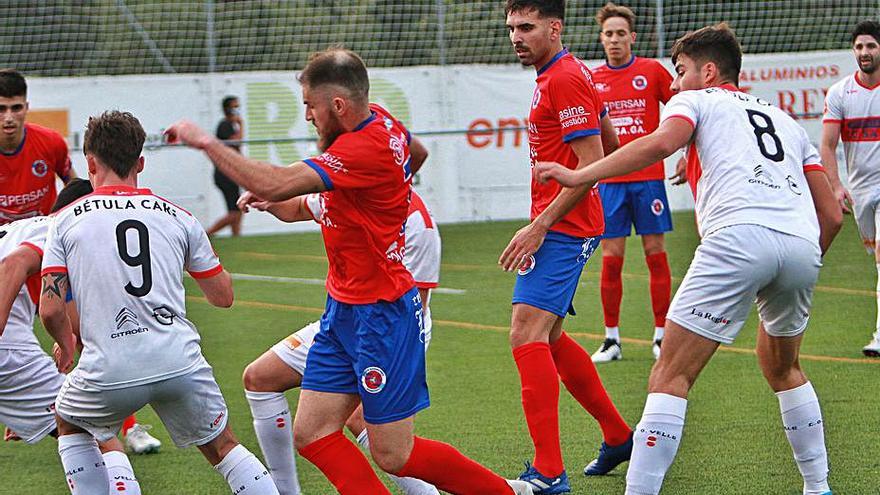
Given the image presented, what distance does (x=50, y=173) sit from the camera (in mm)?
7891

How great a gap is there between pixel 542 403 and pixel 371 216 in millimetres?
1435

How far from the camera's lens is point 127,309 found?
15.1 ft

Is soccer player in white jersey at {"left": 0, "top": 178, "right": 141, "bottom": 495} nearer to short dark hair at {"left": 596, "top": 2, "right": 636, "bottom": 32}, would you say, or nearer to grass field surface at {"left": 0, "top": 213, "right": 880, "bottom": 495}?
grass field surface at {"left": 0, "top": 213, "right": 880, "bottom": 495}

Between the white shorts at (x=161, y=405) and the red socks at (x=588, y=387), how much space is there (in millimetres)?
1857

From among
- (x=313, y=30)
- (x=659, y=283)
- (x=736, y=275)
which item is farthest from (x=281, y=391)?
(x=313, y=30)

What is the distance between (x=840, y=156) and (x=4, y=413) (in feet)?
54.5

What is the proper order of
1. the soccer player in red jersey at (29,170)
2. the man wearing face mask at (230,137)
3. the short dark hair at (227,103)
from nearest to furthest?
the soccer player in red jersey at (29,170), the man wearing face mask at (230,137), the short dark hair at (227,103)

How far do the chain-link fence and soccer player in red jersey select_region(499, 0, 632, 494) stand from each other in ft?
49.1

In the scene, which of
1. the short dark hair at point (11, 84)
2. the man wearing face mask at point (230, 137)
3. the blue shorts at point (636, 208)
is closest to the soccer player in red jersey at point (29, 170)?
the short dark hair at point (11, 84)

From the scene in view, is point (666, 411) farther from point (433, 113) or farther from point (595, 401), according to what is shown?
point (433, 113)

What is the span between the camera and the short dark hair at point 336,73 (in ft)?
15.4

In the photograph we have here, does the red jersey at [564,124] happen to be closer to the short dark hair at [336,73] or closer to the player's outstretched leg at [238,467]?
the short dark hair at [336,73]

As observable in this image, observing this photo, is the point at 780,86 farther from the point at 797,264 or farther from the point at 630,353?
the point at 797,264

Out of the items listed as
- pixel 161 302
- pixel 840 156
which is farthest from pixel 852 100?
pixel 840 156
